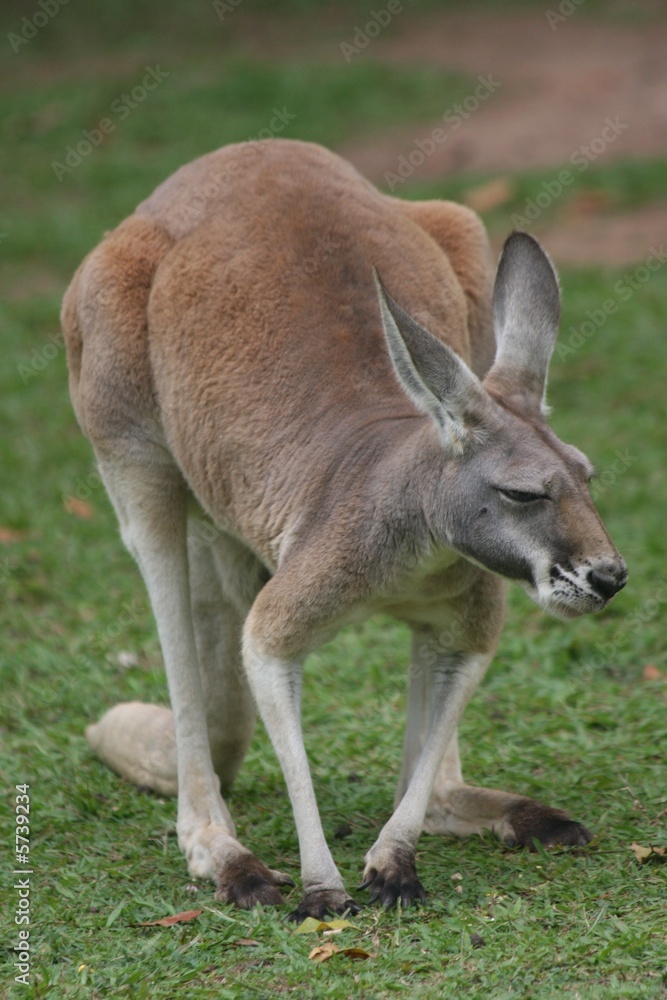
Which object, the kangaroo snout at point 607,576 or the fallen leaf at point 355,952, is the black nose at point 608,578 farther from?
the fallen leaf at point 355,952

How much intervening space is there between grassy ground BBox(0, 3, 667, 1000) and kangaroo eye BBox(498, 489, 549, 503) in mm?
957

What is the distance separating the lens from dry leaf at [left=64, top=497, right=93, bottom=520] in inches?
269

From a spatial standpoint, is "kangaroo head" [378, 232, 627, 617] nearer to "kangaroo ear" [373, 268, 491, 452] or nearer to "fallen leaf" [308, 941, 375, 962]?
"kangaroo ear" [373, 268, 491, 452]

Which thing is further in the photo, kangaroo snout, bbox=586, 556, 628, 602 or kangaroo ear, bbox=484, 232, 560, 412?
kangaroo ear, bbox=484, 232, 560, 412

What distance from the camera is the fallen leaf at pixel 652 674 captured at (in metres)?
5.11

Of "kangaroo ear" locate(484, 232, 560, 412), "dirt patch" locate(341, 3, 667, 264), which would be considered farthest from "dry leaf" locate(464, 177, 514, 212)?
"kangaroo ear" locate(484, 232, 560, 412)

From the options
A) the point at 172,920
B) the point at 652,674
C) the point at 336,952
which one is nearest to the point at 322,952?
the point at 336,952

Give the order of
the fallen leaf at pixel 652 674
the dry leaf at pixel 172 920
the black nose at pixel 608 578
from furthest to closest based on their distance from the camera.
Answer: the fallen leaf at pixel 652 674
the dry leaf at pixel 172 920
the black nose at pixel 608 578

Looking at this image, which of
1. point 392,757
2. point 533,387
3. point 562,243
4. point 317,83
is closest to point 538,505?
point 533,387

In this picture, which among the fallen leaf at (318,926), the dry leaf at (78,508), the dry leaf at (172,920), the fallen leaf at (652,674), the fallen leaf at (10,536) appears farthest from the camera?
the dry leaf at (78,508)

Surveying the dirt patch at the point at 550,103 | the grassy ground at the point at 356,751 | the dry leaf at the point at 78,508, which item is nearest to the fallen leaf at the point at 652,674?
the grassy ground at the point at 356,751

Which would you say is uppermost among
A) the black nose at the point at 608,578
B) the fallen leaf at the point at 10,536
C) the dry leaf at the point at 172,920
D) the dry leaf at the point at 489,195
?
the black nose at the point at 608,578

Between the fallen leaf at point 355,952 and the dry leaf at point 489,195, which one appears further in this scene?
the dry leaf at point 489,195

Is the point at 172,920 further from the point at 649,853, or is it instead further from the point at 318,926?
the point at 649,853
